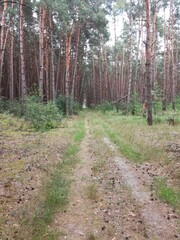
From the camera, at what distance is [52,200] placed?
6.10 meters

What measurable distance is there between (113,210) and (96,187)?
4.46 ft

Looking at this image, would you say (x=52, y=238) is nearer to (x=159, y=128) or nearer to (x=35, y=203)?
(x=35, y=203)

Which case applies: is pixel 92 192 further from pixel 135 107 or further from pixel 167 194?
pixel 135 107

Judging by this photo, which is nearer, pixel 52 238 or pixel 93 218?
pixel 52 238

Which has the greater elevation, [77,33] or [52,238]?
[77,33]

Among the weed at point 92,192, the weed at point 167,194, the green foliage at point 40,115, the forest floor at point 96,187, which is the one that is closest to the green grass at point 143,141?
the forest floor at point 96,187

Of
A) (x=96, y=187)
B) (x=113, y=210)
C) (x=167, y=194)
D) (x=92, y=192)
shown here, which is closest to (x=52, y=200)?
(x=92, y=192)

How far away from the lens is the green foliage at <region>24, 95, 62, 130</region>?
53.8 ft

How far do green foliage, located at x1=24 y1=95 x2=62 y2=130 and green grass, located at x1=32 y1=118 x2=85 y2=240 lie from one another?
7250mm

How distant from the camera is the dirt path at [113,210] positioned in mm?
4977

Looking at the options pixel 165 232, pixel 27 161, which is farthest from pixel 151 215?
pixel 27 161

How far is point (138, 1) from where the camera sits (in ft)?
92.5

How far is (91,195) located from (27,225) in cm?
196

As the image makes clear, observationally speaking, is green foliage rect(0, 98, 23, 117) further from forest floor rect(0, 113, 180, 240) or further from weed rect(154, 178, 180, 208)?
weed rect(154, 178, 180, 208)
